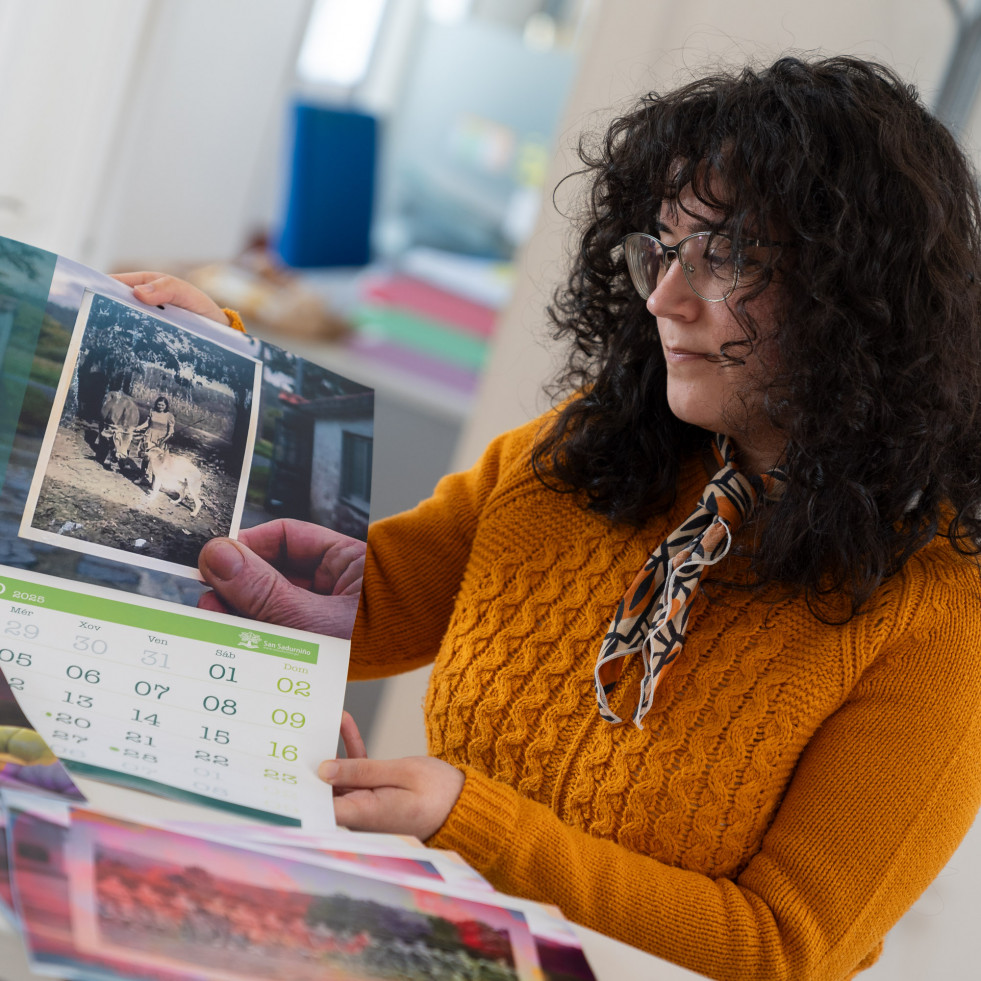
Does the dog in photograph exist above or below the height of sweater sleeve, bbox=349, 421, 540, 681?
above

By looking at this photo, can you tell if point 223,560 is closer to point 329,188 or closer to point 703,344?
point 703,344

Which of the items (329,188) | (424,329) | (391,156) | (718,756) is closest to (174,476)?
(718,756)

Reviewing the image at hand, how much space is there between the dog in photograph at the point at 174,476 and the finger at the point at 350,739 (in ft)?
0.56

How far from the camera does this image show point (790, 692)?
2.61 feet

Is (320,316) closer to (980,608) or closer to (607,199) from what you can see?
(607,199)

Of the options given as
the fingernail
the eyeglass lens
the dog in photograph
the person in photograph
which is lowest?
the fingernail

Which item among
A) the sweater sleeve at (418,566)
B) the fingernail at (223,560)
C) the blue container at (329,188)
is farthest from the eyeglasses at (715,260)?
the blue container at (329,188)

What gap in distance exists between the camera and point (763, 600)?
0.82m

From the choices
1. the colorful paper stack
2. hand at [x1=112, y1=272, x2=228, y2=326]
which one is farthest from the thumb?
the colorful paper stack

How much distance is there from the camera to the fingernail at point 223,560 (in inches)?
25.8

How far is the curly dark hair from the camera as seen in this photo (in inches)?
29.1

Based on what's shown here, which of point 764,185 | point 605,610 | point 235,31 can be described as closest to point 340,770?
point 605,610

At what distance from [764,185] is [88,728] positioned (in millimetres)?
576

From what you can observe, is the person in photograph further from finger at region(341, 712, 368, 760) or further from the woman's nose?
the woman's nose
